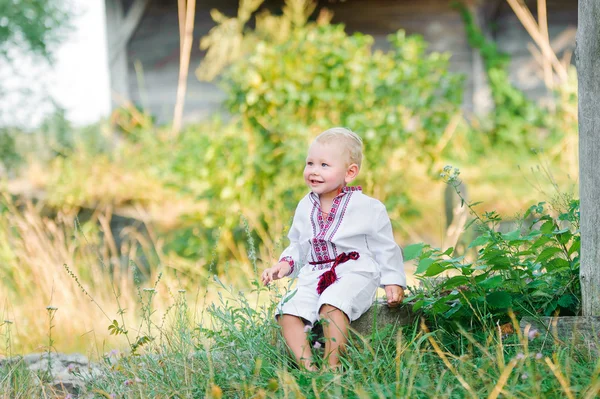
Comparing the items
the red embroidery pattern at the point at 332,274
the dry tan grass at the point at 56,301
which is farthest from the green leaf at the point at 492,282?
the dry tan grass at the point at 56,301

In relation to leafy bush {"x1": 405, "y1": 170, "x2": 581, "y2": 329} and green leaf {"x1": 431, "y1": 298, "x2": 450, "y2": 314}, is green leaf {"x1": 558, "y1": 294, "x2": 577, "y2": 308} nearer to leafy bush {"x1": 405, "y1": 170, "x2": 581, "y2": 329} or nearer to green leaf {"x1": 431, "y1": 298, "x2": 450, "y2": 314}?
leafy bush {"x1": 405, "y1": 170, "x2": 581, "y2": 329}

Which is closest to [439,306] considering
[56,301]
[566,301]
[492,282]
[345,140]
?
[492,282]

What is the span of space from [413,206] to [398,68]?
125 cm

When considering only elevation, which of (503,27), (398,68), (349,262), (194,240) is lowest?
(194,240)

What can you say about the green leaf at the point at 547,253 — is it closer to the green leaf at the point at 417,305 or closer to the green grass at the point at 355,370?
the green grass at the point at 355,370

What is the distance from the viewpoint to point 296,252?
2854mm

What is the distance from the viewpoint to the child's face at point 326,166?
2.71 meters

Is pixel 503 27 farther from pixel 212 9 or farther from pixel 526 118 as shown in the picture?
pixel 212 9

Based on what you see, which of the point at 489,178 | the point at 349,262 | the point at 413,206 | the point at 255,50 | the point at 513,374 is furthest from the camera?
the point at 489,178

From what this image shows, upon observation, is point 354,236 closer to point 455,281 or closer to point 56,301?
point 455,281

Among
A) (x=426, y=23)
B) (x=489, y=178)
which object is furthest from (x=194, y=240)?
(x=426, y=23)

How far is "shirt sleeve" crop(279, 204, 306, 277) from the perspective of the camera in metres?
2.83

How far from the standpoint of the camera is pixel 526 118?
31.5 feet

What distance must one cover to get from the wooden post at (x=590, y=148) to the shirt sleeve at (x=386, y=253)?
0.66 meters
